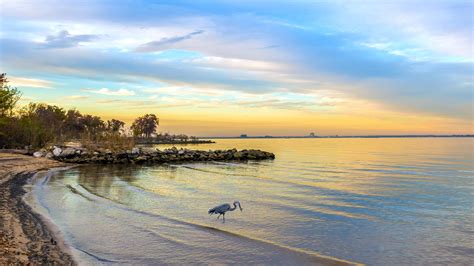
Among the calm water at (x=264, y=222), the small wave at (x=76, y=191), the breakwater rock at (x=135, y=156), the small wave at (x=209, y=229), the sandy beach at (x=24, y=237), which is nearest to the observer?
the sandy beach at (x=24, y=237)

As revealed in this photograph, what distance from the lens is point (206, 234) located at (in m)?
12.4

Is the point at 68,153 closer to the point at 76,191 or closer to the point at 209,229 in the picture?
the point at 76,191

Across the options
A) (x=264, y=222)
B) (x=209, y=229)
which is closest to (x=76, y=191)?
(x=209, y=229)

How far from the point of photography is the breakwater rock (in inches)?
1800

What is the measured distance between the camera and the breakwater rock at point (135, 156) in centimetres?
4572

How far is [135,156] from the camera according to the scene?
4809cm

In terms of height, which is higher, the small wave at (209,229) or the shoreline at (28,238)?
A: the shoreline at (28,238)

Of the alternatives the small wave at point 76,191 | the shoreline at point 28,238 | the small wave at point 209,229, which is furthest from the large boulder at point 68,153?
the small wave at point 209,229

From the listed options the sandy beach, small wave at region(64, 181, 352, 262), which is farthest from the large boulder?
small wave at region(64, 181, 352, 262)

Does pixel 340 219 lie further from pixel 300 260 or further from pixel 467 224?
pixel 300 260

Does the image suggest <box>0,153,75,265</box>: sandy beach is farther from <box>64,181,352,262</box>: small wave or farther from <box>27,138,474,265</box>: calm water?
<box>64,181,352,262</box>: small wave

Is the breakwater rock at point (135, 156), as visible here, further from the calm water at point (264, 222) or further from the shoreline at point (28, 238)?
the shoreline at point (28, 238)

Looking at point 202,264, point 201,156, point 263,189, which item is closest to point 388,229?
point 202,264

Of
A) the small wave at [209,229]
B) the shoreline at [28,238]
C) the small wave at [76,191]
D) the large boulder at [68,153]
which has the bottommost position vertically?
the small wave at [76,191]
